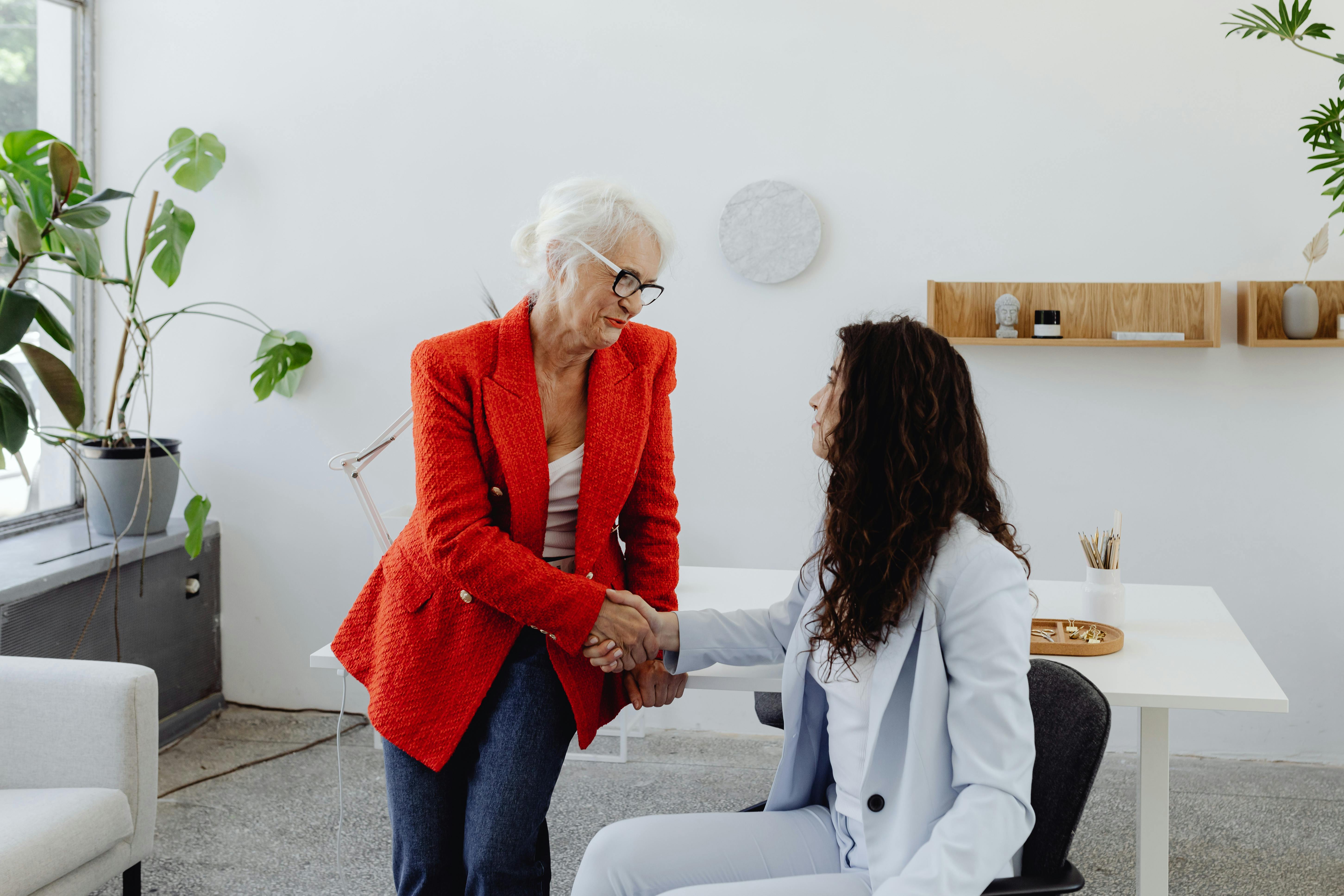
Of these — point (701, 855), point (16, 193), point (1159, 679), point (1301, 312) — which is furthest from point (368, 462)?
point (1301, 312)

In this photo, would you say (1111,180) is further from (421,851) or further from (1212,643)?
(421,851)

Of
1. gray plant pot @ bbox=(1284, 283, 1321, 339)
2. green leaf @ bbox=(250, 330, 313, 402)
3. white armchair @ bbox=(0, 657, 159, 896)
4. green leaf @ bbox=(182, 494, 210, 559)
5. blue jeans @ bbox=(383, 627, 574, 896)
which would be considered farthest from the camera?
green leaf @ bbox=(250, 330, 313, 402)

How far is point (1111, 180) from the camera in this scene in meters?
3.15

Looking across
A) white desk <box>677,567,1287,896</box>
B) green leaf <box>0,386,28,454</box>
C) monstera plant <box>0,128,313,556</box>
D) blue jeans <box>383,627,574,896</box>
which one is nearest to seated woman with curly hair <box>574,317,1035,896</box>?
blue jeans <box>383,627,574,896</box>

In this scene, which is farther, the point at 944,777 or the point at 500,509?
the point at 500,509

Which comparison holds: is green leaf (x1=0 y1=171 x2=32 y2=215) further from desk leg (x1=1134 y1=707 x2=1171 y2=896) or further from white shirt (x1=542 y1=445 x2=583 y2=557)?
desk leg (x1=1134 y1=707 x2=1171 y2=896)

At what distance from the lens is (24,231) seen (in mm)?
2688

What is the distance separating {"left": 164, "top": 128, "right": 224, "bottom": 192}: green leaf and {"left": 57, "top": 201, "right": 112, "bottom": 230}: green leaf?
1.33 ft

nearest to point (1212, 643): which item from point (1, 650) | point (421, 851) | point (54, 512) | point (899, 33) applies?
point (421, 851)

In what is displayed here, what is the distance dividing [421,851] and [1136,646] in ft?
4.22

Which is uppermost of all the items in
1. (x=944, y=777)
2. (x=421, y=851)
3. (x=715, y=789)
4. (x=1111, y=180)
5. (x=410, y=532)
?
(x=1111, y=180)

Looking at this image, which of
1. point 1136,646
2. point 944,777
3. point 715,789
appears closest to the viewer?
point 944,777

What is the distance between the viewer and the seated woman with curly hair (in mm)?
1290

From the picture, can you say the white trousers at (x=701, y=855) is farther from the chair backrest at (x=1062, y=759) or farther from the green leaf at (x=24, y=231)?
the green leaf at (x=24, y=231)
